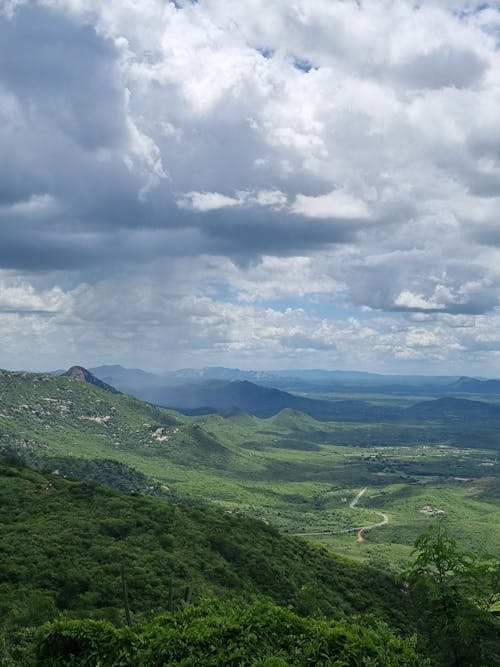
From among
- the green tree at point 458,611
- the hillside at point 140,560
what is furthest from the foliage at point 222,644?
the hillside at point 140,560

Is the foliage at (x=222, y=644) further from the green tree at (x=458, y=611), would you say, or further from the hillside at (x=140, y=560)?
the hillside at (x=140, y=560)

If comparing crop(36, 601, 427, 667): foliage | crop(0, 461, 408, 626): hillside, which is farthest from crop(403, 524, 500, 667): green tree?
crop(0, 461, 408, 626): hillside

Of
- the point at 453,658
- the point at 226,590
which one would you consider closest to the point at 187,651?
the point at 453,658

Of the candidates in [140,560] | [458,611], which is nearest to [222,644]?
[458,611]

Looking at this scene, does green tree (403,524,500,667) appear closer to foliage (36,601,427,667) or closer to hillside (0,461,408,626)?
foliage (36,601,427,667)

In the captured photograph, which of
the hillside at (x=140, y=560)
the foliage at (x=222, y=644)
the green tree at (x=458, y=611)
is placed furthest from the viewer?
the hillside at (x=140, y=560)

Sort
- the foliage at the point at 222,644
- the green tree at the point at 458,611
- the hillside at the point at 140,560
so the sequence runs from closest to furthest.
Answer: the foliage at the point at 222,644
the green tree at the point at 458,611
the hillside at the point at 140,560

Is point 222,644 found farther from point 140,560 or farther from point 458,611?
point 140,560

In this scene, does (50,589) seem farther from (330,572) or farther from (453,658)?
(330,572)
